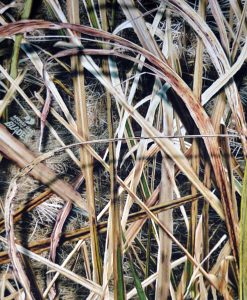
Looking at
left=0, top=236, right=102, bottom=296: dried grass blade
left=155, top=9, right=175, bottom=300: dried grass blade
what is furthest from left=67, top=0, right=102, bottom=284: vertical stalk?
left=155, top=9, right=175, bottom=300: dried grass blade

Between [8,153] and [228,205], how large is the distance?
50 cm

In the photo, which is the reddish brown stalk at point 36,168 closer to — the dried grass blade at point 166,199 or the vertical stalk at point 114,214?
the vertical stalk at point 114,214

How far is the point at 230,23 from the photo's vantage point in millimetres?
1011

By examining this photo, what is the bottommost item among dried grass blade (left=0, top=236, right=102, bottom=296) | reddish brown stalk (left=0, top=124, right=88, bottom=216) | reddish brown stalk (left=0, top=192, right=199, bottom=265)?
dried grass blade (left=0, top=236, right=102, bottom=296)

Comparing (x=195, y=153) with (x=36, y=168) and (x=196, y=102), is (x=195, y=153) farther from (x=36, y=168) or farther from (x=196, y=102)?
(x=36, y=168)

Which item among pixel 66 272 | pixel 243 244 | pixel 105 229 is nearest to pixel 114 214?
pixel 105 229

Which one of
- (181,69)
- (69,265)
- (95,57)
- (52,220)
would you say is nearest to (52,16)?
(95,57)

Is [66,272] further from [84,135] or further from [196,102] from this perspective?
[196,102]

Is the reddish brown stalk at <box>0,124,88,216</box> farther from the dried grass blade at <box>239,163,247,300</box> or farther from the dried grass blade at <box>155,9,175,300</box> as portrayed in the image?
the dried grass blade at <box>239,163,247,300</box>

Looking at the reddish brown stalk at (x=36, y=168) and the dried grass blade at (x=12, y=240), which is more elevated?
the reddish brown stalk at (x=36, y=168)

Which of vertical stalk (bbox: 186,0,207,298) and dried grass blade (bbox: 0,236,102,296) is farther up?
vertical stalk (bbox: 186,0,207,298)

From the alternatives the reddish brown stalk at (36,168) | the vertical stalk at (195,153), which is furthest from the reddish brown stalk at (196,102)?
the reddish brown stalk at (36,168)

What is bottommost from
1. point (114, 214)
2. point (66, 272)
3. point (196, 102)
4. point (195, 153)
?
point (66, 272)

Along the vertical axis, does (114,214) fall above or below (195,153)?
below
